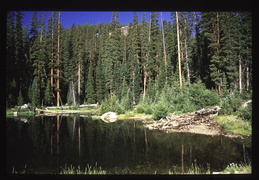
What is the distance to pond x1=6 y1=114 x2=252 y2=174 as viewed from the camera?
6.00 m

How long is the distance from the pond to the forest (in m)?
4.18

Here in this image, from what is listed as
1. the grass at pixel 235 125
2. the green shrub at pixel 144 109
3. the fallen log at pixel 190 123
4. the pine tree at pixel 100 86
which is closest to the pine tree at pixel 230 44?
the fallen log at pixel 190 123

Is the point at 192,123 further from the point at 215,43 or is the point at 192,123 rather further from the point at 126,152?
the point at 215,43

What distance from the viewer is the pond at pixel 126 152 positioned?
600 centimetres

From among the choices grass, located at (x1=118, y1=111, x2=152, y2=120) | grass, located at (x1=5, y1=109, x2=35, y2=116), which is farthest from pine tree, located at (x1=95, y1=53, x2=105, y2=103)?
grass, located at (x1=5, y1=109, x2=35, y2=116)

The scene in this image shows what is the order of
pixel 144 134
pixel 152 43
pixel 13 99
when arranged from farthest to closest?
1. pixel 152 43
2. pixel 13 99
3. pixel 144 134

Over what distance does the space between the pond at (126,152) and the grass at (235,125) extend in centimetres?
59

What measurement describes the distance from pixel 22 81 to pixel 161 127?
21.1 m

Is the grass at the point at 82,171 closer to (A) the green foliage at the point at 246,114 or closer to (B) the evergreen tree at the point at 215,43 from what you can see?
(A) the green foliage at the point at 246,114

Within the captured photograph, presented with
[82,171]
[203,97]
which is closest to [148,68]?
[203,97]

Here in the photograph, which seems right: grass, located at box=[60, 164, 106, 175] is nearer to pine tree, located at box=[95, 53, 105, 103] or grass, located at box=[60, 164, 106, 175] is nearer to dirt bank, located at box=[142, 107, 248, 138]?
dirt bank, located at box=[142, 107, 248, 138]
